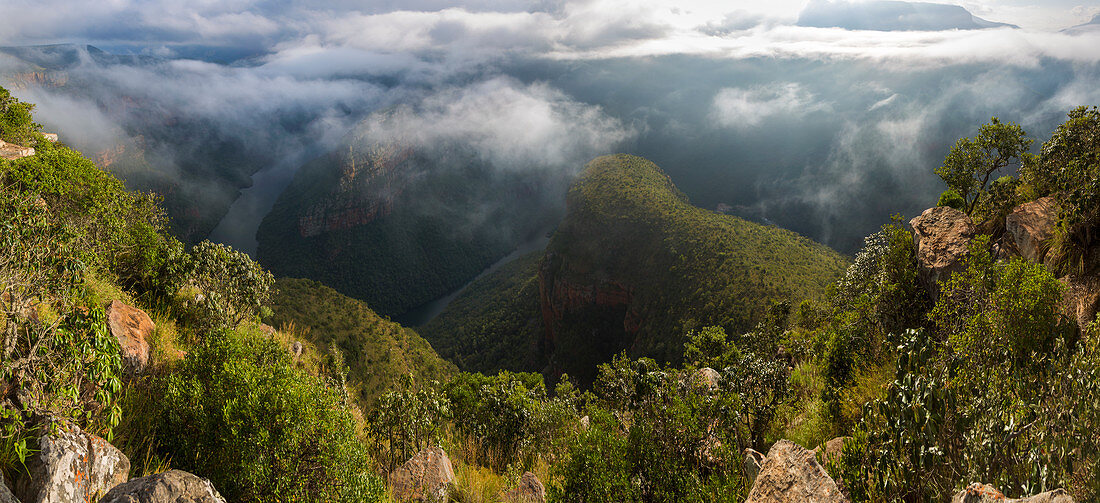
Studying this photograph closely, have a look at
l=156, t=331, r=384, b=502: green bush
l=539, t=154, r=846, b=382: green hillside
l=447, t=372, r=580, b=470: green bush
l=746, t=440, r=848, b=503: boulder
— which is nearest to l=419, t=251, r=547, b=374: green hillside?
l=539, t=154, r=846, b=382: green hillside

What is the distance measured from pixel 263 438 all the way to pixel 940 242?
1806 centimetres

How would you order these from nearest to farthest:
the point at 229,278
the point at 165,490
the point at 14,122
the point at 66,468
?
the point at 66,468 < the point at 165,490 < the point at 229,278 < the point at 14,122

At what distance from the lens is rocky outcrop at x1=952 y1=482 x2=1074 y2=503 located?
4.33 metres

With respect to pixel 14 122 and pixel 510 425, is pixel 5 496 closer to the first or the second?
pixel 510 425

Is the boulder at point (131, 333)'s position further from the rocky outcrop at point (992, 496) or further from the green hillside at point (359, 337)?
the green hillside at point (359, 337)

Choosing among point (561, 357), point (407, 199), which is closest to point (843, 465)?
point (561, 357)

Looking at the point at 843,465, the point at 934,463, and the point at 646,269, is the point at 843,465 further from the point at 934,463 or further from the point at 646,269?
the point at 646,269

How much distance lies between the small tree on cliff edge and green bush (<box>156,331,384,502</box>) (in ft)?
76.5

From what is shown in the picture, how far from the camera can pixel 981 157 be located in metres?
19.0

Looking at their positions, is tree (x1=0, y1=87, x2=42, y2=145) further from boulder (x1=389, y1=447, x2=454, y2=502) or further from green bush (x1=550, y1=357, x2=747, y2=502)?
green bush (x1=550, y1=357, x2=747, y2=502)

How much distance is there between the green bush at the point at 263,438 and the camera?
24.4ft

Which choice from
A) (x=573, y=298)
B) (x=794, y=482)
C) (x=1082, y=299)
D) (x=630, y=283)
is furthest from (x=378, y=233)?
(x=1082, y=299)

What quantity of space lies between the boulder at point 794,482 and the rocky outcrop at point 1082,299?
5.44 m

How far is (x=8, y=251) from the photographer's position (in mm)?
7332
